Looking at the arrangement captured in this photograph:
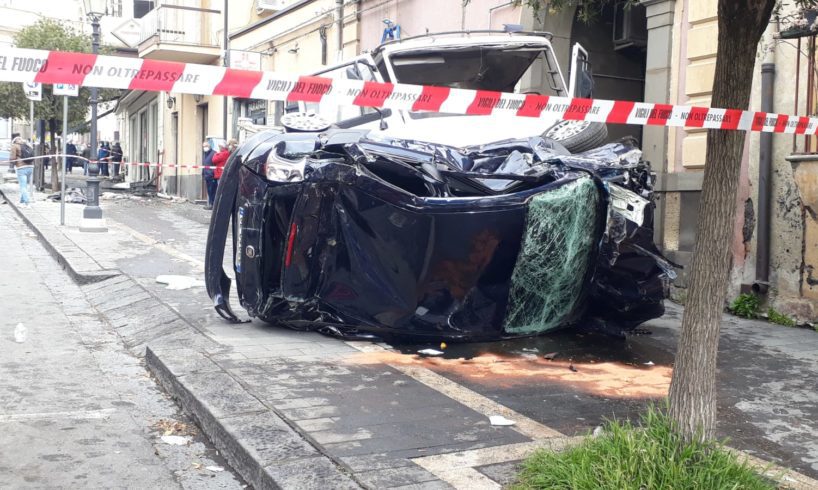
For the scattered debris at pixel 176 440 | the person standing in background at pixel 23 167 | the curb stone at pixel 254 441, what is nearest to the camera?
the curb stone at pixel 254 441

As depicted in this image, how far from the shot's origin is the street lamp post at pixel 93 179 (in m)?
14.8

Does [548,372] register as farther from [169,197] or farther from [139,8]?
[139,8]

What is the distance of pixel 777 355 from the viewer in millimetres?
6691

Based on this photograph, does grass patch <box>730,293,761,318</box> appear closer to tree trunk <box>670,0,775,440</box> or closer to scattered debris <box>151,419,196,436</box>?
tree trunk <box>670,0,775,440</box>

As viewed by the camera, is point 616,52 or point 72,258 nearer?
point 72,258

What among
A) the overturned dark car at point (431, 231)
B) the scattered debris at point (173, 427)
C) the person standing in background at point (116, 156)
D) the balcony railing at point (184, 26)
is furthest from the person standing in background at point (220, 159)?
the person standing in background at point (116, 156)

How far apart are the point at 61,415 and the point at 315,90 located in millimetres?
2457

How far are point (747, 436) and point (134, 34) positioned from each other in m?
25.1

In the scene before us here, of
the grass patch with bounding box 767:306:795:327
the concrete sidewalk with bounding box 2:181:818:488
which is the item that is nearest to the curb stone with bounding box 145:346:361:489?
the concrete sidewalk with bounding box 2:181:818:488

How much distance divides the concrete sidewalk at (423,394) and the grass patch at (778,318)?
0.32 m

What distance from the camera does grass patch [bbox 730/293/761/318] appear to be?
8484 millimetres

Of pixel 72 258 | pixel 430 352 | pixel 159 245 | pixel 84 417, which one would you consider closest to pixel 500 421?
pixel 430 352

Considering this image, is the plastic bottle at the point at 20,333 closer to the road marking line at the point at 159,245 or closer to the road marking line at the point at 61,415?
the road marking line at the point at 61,415

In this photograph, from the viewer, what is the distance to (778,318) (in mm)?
8195
